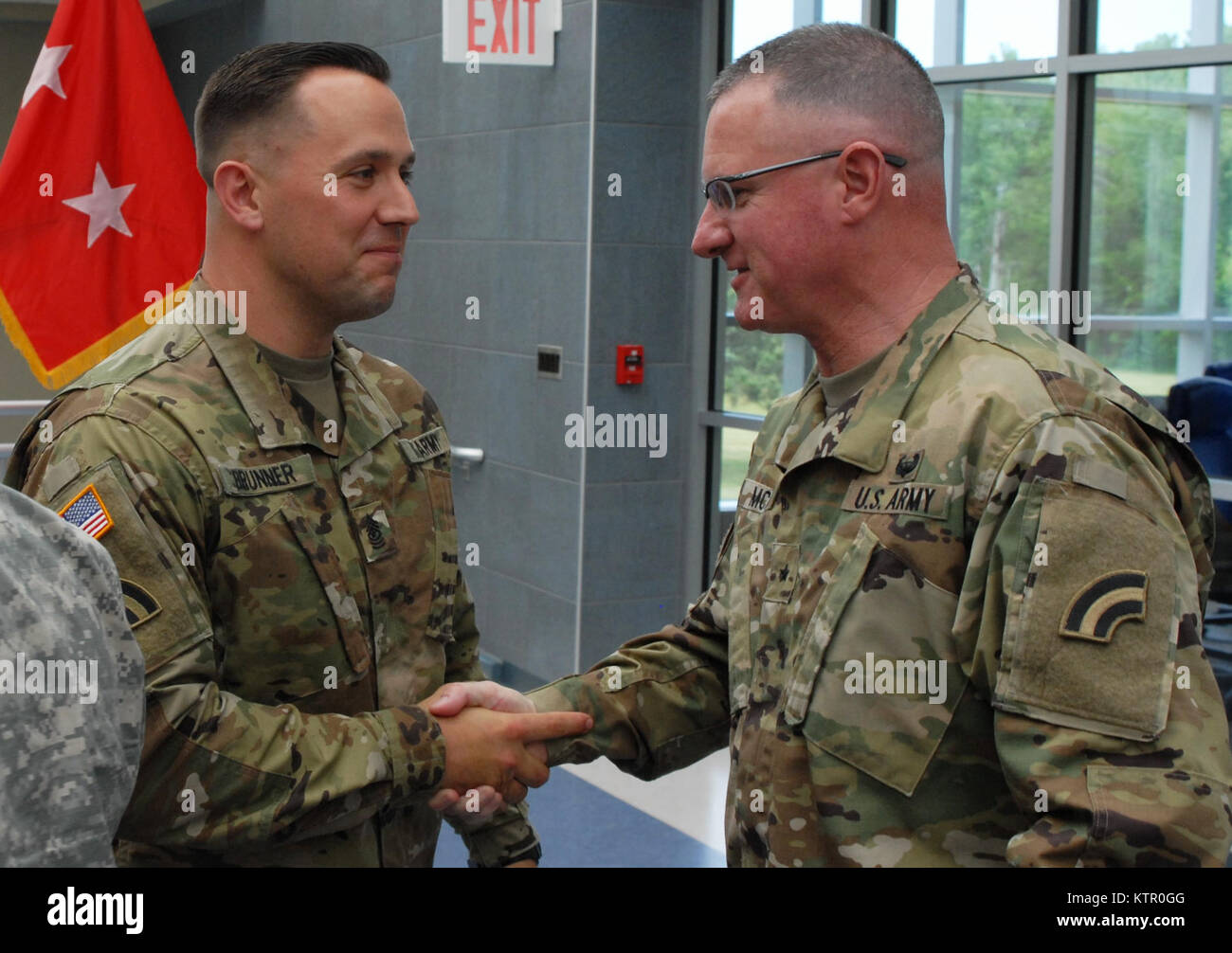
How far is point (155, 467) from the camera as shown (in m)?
1.60

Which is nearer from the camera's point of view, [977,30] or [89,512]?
[89,512]

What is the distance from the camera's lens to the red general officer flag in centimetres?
394

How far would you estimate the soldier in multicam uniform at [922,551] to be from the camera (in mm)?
1267

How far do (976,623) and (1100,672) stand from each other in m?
0.14

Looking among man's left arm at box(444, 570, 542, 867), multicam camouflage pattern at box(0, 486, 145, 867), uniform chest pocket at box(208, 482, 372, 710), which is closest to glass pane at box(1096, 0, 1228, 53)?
man's left arm at box(444, 570, 542, 867)

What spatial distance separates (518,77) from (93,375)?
3.65 metres

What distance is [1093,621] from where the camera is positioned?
1.27 metres

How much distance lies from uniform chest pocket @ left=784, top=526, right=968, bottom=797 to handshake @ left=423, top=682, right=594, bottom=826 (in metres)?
0.52

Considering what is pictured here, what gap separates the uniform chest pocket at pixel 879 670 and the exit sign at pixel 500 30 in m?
3.48

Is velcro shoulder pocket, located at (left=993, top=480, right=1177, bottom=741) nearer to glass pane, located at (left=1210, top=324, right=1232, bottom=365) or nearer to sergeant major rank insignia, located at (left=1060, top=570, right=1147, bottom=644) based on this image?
sergeant major rank insignia, located at (left=1060, top=570, right=1147, bottom=644)

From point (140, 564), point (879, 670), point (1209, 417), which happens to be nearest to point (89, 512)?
point (140, 564)

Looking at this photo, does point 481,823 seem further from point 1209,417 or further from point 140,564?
point 1209,417

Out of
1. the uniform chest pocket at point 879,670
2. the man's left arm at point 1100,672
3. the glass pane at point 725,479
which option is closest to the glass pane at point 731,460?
the glass pane at point 725,479
